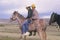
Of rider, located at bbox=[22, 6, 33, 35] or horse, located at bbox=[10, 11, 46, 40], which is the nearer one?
horse, located at bbox=[10, 11, 46, 40]

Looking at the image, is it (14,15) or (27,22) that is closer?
(27,22)

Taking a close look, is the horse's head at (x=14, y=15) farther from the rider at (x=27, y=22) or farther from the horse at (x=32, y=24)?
the rider at (x=27, y=22)

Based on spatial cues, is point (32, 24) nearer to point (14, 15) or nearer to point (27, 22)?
point (27, 22)

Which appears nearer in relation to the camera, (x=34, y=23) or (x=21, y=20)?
(x=34, y=23)

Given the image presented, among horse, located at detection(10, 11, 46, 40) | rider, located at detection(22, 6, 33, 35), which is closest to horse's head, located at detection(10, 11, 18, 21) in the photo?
horse, located at detection(10, 11, 46, 40)

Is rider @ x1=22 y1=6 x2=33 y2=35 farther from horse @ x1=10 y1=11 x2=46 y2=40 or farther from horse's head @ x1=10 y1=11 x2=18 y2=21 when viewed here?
horse's head @ x1=10 y1=11 x2=18 y2=21

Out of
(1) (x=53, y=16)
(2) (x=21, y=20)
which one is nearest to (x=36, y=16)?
(2) (x=21, y=20)

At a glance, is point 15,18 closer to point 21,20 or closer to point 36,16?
point 21,20

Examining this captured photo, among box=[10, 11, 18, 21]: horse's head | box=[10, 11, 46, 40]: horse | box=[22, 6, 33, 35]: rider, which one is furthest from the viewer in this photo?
box=[10, 11, 18, 21]: horse's head

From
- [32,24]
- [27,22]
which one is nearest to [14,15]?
[27,22]

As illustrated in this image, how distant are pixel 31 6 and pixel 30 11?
0.54m

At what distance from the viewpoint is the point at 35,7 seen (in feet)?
63.8

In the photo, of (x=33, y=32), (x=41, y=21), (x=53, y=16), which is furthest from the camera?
(x=53, y=16)

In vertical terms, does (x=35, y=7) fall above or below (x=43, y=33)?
above
